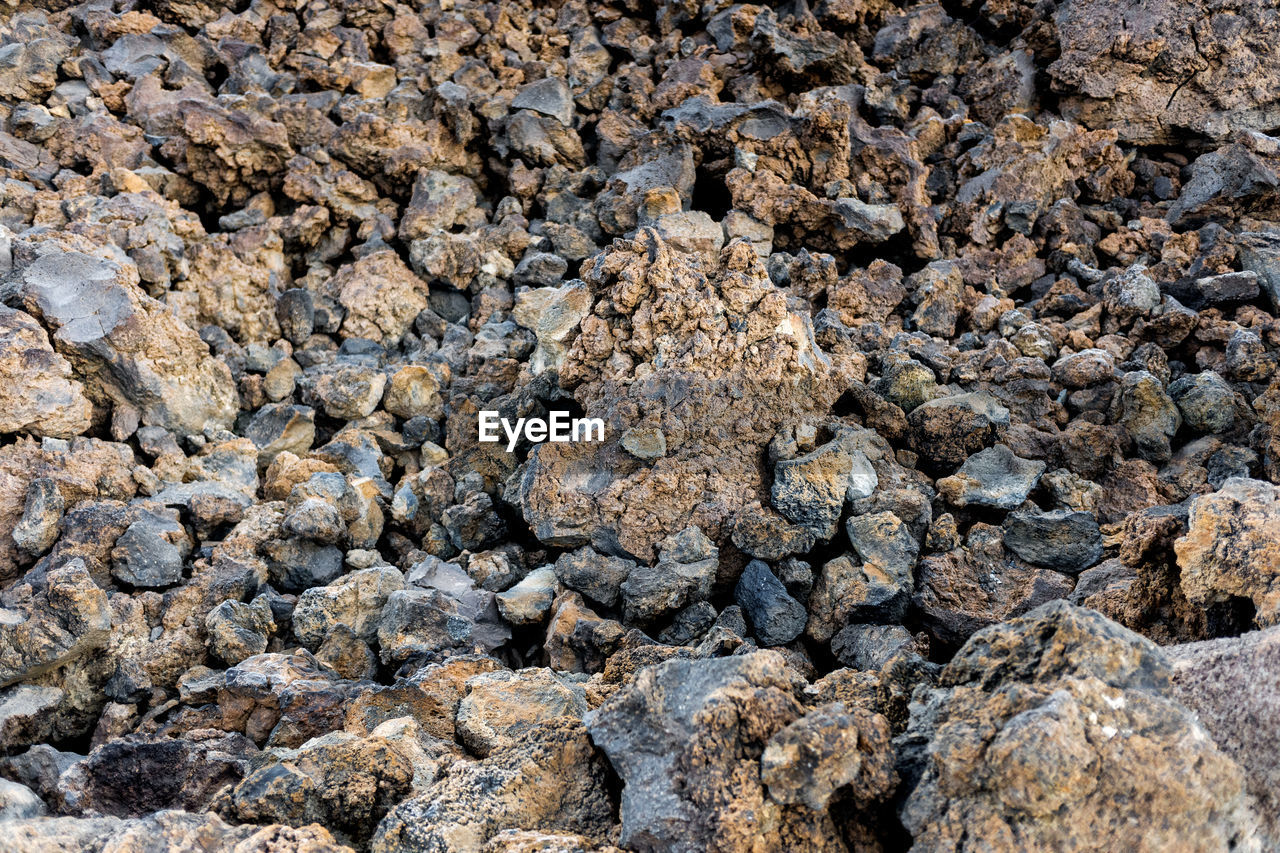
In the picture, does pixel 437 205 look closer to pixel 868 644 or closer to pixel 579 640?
pixel 579 640

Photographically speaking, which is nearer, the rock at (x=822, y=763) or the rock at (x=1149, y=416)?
the rock at (x=822, y=763)

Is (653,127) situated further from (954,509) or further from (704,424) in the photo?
(954,509)

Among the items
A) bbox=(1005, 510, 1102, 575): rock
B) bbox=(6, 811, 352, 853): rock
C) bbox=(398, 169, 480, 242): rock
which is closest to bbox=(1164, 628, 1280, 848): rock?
bbox=(1005, 510, 1102, 575): rock

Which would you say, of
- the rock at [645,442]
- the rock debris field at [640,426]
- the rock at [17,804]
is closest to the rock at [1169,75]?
the rock debris field at [640,426]

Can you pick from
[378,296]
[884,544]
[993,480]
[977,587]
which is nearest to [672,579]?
[884,544]

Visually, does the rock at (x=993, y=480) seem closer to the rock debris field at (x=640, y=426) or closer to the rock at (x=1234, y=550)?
the rock debris field at (x=640, y=426)
